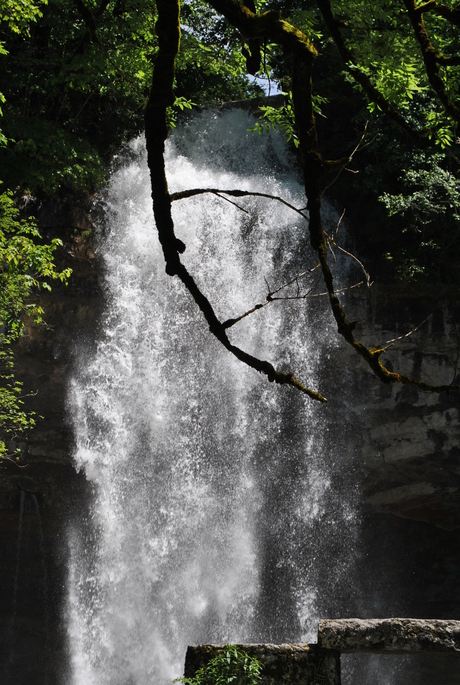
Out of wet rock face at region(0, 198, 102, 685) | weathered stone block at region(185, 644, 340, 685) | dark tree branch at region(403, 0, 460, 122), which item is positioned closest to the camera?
dark tree branch at region(403, 0, 460, 122)

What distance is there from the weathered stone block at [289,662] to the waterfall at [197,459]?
6.10m

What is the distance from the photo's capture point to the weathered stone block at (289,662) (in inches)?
246

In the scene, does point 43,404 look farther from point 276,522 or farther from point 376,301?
point 376,301

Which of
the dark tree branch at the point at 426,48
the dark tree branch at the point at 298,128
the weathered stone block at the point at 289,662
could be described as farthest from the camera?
the weathered stone block at the point at 289,662

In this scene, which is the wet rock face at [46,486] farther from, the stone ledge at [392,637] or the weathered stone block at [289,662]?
the stone ledge at [392,637]

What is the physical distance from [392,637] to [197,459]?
674cm

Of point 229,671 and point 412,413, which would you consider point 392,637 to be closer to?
point 229,671

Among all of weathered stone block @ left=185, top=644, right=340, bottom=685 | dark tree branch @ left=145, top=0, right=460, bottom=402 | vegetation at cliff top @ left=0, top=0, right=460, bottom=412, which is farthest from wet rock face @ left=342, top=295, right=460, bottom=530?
dark tree branch @ left=145, top=0, right=460, bottom=402

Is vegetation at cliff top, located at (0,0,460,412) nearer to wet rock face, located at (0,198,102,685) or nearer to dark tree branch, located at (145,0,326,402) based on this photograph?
wet rock face, located at (0,198,102,685)

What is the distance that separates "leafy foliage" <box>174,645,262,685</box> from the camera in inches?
240

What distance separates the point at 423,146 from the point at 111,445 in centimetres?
743

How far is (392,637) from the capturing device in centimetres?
627

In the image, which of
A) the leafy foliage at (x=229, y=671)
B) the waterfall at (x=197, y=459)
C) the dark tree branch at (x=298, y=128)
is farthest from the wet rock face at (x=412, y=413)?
the dark tree branch at (x=298, y=128)

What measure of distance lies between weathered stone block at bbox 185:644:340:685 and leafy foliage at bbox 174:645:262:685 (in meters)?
0.09
